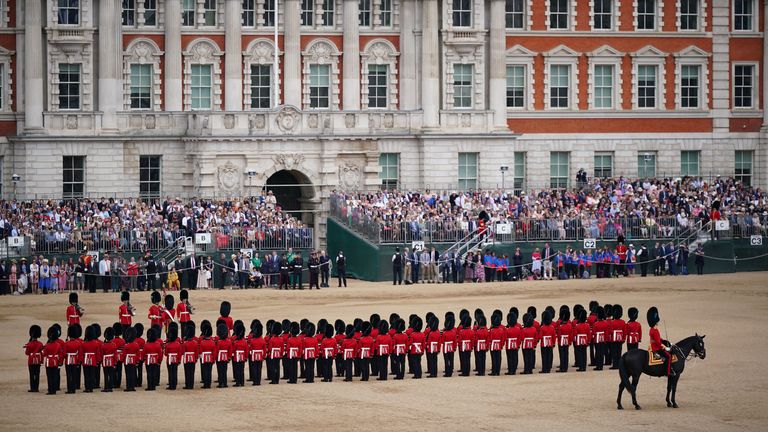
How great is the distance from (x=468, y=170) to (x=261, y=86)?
Result: 10.4m

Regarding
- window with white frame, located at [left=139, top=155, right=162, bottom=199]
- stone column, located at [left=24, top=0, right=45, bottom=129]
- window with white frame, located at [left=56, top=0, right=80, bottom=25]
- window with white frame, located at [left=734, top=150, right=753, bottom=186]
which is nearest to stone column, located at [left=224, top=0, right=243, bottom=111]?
window with white frame, located at [left=139, top=155, right=162, bottom=199]

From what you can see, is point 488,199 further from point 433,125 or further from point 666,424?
point 666,424

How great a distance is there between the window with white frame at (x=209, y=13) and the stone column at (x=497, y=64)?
13.0 meters

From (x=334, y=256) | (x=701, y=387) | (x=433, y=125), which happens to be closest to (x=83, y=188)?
(x=334, y=256)

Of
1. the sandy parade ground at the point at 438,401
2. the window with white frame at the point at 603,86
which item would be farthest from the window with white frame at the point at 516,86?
the sandy parade ground at the point at 438,401

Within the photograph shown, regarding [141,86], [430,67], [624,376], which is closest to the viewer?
[624,376]

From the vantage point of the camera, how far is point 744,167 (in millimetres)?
81438

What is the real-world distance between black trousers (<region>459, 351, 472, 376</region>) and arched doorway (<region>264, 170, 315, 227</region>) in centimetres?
2972

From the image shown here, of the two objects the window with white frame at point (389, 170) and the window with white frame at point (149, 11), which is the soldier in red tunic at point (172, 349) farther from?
the window with white frame at point (149, 11)

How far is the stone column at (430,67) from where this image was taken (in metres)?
74.9

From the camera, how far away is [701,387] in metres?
39.9

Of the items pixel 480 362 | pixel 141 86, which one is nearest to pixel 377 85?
pixel 141 86

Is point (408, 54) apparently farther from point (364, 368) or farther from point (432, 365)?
point (364, 368)

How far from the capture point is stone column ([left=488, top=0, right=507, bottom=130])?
75875 millimetres
